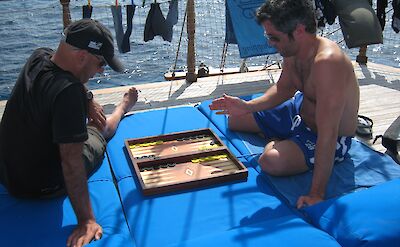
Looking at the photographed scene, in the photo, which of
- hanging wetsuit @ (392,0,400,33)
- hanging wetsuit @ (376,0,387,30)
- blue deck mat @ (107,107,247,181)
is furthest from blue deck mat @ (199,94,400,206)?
hanging wetsuit @ (376,0,387,30)

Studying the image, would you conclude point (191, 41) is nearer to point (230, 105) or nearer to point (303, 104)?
point (230, 105)

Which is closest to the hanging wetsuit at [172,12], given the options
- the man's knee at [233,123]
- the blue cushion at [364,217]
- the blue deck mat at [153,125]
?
the blue deck mat at [153,125]

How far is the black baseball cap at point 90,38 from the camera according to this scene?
200 centimetres

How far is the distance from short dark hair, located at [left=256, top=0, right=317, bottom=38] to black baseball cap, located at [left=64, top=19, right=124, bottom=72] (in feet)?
3.15

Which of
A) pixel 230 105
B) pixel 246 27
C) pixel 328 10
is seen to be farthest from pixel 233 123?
pixel 328 10

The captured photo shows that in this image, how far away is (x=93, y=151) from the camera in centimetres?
280

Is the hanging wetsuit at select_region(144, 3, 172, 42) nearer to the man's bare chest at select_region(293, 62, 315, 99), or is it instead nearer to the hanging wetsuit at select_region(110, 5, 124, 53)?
the hanging wetsuit at select_region(110, 5, 124, 53)

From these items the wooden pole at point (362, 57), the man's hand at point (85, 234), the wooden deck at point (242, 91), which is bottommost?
the wooden deck at point (242, 91)

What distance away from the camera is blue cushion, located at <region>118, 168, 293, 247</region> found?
7.29ft

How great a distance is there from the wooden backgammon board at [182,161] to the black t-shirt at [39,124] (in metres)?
0.60

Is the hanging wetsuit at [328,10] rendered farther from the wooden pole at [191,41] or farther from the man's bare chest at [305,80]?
the man's bare chest at [305,80]

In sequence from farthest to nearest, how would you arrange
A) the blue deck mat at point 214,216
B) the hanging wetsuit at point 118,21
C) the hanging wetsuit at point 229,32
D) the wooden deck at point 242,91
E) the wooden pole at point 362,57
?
the wooden pole at point 362,57 < the hanging wetsuit at point 229,32 < the hanging wetsuit at point 118,21 < the wooden deck at point 242,91 < the blue deck mat at point 214,216

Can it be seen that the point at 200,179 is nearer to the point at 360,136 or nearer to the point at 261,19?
the point at 261,19

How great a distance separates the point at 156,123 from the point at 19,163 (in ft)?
4.92
